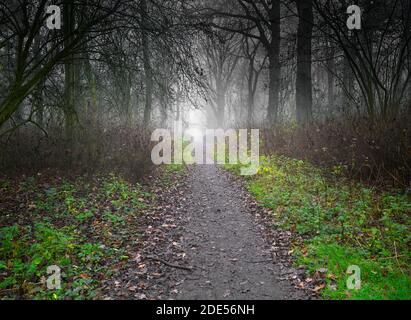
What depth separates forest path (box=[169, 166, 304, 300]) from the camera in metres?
4.09

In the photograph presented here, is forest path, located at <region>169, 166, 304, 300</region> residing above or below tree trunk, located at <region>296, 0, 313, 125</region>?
below

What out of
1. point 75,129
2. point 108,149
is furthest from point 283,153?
point 75,129

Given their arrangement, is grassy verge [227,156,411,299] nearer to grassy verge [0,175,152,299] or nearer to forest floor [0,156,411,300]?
forest floor [0,156,411,300]

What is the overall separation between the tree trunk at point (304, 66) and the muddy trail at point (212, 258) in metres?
6.64

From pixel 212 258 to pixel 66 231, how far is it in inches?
109

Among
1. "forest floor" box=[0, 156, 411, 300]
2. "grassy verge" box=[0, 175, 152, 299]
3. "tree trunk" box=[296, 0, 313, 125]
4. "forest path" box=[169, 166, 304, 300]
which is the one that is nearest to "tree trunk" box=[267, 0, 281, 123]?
"tree trunk" box=[296, 0, 313, 125]

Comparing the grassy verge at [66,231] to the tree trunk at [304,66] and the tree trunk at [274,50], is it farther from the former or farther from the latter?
the tree trunk at [274,50]

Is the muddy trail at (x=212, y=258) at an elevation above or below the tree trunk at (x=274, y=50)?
below

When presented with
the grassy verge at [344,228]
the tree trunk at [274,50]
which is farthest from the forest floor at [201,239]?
the tree trunk at [274,50]

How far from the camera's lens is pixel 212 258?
16.5ft

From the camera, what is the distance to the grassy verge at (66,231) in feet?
13.5

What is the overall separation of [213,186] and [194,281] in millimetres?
5596

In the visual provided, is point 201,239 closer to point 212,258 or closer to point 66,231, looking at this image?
point 212,258

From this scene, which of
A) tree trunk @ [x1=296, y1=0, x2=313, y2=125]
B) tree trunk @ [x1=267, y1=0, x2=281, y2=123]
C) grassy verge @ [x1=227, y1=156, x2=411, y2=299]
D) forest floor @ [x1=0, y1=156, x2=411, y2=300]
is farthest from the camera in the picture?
tree trunk @ [x1=267, y1=0, x2=281, y2=123]
